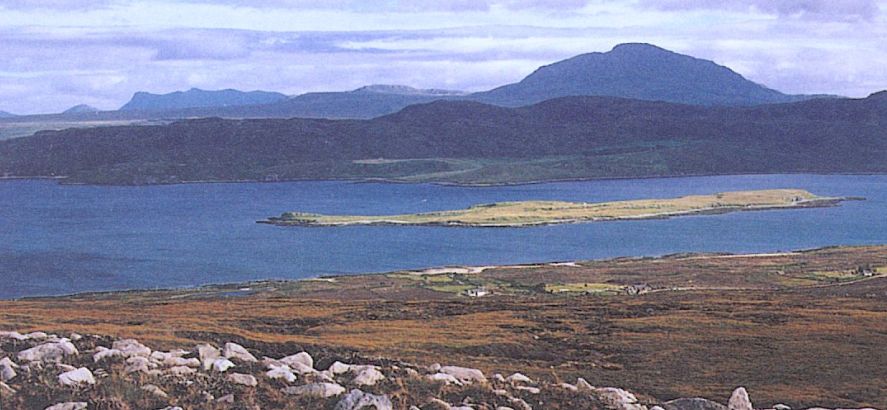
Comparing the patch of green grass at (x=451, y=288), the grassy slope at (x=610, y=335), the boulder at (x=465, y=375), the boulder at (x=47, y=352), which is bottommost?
the patch of green grass at (x=451, y=288)

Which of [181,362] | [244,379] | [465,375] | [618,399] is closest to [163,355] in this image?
[181,362]

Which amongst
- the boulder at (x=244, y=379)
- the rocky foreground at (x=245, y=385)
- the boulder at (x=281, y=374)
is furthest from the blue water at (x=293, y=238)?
the boulder at (x=244, y=379)

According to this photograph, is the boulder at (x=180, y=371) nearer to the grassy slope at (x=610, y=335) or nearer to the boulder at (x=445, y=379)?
the boulder at (x=445, y=379)

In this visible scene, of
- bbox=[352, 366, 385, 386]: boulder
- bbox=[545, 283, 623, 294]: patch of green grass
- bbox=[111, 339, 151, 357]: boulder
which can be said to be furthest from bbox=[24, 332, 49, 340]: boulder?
bbox=[545, 283, 623, 294]: patch of green grass

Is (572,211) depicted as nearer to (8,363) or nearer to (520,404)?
(520,404)

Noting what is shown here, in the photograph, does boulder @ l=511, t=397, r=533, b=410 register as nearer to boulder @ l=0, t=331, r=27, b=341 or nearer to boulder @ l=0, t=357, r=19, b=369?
boulder @ l=0, t=357, r=19, b=369

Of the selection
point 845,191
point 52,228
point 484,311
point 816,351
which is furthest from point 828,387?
point 845,191
